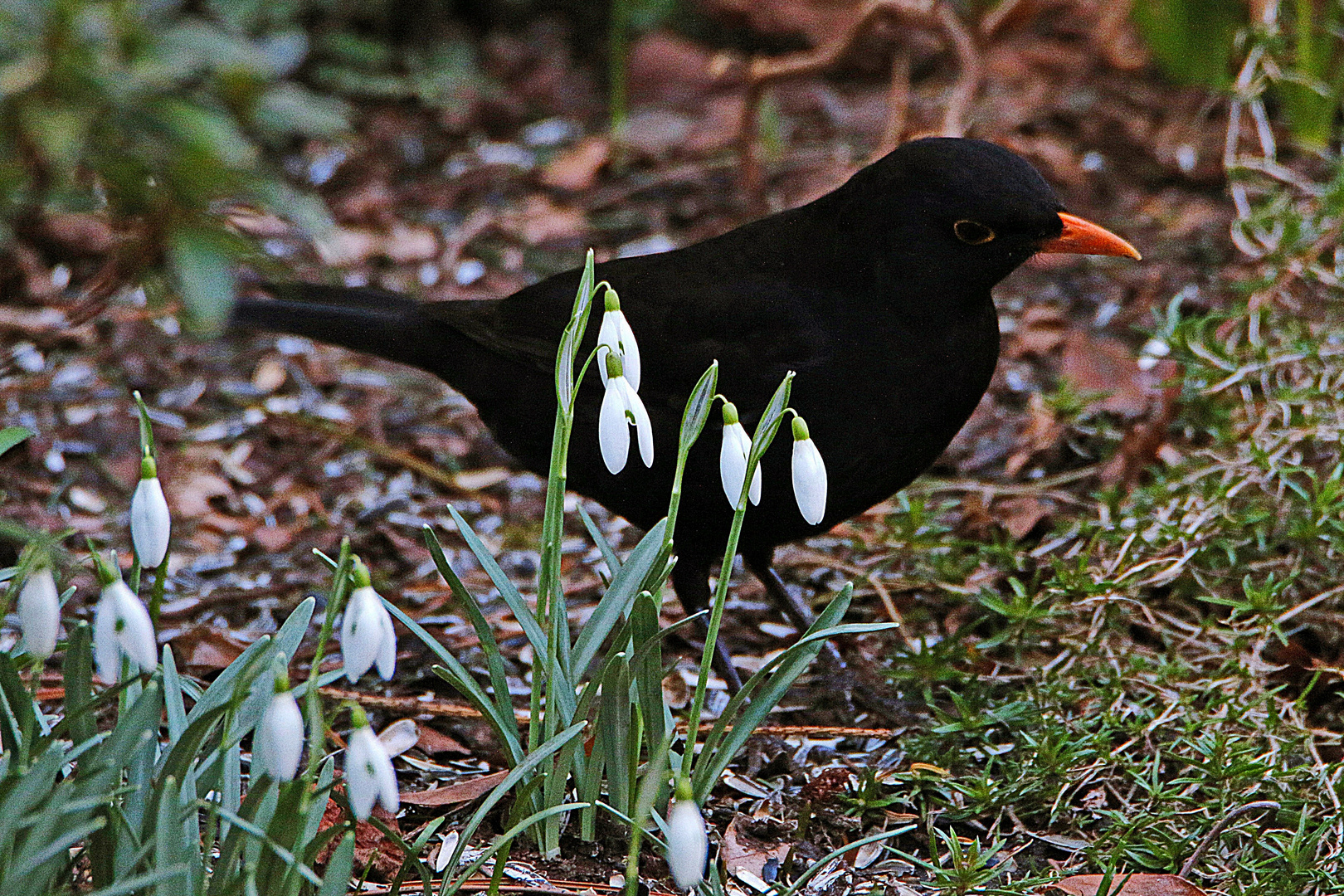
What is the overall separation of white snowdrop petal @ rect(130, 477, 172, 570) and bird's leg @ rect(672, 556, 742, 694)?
145 cm

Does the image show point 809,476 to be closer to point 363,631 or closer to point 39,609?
point 363,631

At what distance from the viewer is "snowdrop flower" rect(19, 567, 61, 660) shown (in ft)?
5.65

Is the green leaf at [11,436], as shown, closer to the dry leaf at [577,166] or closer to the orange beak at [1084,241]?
the orange beak at [1084,241]

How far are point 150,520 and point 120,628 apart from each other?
0.16 meters

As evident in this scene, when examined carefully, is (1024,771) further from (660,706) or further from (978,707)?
(660,706)

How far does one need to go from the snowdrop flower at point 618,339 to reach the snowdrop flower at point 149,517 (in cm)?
60

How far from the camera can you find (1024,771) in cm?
278

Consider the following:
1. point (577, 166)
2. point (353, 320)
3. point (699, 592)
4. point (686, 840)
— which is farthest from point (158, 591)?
point (577, 166)

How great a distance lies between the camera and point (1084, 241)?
2.91 metres

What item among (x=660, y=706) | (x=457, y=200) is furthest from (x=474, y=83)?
(x=660, y=706)

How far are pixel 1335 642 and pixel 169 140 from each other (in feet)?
9.78

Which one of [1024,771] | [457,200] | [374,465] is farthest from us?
[457,200]

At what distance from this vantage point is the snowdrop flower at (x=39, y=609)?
172 centimetres

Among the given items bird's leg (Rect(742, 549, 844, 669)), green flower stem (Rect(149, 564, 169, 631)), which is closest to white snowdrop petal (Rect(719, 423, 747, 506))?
green flower stem (Rect(149, 564, 169, 631))
